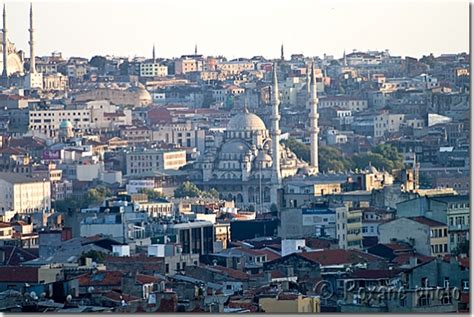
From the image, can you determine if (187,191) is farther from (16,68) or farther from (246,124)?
(16,68)

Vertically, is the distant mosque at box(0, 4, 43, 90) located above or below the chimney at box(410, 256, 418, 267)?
above

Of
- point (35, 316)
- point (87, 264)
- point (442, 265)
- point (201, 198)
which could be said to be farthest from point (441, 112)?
point (35, 316)

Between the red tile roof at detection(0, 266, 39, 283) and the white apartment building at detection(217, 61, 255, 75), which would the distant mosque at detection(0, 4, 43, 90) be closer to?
the white apartment building at detection(217, 61, 255, 75)

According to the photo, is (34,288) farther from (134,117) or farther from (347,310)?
(134,117)

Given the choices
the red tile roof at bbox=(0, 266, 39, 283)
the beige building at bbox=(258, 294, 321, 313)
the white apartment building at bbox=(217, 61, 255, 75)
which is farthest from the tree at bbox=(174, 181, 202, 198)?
the white apartment building at bbox=(217, 61, 255, 75)

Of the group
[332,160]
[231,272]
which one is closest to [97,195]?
[332,160]

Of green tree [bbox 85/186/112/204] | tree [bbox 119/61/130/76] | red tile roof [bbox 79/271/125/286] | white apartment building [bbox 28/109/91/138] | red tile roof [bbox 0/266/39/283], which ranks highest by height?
tree [bbox 119/61/130/76]

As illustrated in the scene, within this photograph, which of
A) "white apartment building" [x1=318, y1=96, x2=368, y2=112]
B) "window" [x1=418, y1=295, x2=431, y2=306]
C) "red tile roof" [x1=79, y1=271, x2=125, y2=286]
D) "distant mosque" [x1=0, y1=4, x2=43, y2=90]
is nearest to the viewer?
"window" [x1=418, y1=295, x2=431, y2=306]
